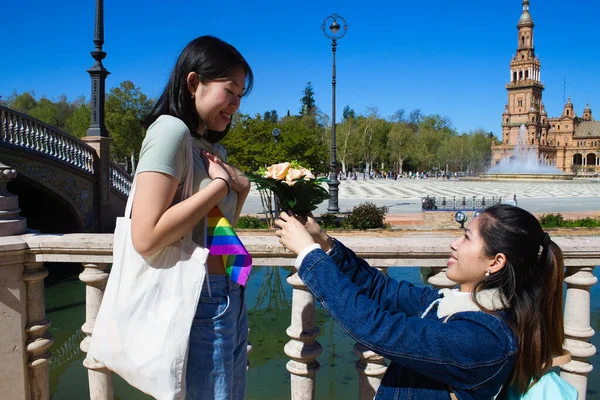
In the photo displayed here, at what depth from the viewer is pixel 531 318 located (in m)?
1.64

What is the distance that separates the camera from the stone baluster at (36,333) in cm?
285

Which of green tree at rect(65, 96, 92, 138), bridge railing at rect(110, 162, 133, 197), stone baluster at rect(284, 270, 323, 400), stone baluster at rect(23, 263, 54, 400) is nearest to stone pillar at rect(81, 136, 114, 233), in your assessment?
bridge railing at rect(110, 162, 133, 197)

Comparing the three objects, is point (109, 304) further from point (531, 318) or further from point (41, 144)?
point (41, 144)

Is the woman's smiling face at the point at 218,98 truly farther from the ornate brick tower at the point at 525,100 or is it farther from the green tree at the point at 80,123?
the ornate brick tower at the point at 525,100

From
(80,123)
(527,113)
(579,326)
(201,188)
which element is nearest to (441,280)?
(579,326)

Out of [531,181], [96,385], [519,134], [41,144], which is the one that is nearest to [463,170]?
[519,134]

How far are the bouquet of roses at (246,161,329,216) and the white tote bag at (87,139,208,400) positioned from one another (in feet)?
1.02

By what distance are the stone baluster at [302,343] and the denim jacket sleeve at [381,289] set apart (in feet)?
2.12

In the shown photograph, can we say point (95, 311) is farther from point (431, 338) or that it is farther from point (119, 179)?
point (119, 179)

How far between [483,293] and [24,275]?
2.44 meters

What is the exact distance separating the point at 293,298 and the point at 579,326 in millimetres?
1569

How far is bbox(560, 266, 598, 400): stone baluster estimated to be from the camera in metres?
2.72

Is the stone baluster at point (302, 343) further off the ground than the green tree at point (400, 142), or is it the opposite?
the green tree at point (400, 142)

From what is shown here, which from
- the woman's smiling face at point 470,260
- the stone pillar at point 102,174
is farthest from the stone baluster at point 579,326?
the stone pillar at point 102,174
